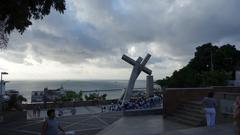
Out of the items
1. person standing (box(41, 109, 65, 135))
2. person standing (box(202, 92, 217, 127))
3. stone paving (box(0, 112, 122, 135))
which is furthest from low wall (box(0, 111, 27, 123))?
person standing (box(41, 109, 65, 135))

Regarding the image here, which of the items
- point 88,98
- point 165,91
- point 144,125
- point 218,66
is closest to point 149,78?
point 88,98

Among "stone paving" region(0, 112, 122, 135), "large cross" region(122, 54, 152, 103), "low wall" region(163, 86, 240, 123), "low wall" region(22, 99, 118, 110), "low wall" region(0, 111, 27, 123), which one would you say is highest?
"large cross" region(122, 54, 152, 103)

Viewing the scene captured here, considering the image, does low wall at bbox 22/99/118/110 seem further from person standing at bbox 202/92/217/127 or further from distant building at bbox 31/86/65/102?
person standing at bbox 202/92/217/127

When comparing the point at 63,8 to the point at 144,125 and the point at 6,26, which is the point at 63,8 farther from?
the point at 144,125

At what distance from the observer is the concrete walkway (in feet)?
43.1

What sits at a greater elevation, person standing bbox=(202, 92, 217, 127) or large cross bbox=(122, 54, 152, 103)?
large cross bbox=(122, 54, 152, 103)

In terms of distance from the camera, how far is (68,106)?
32938mm

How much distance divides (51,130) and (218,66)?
5947 centimetres

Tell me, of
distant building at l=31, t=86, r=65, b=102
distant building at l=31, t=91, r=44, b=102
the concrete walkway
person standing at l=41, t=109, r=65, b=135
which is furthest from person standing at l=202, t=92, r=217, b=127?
distant building at l=31, t=91, r=44, b=102

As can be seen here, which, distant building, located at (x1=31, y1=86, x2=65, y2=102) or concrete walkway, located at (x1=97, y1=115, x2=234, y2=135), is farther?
distant building, located at (x1=31, y1=86, x2=65, y2=102)

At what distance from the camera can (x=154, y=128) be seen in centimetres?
1658

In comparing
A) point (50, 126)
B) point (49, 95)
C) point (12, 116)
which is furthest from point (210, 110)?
point (49, 95)

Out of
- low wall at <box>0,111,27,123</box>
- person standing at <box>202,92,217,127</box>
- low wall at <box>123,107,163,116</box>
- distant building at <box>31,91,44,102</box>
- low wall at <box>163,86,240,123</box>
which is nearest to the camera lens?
person standing at <box>202,92,217,127</box>

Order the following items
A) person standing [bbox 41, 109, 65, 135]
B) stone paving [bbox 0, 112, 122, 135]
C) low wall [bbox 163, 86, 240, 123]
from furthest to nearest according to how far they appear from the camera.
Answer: low wall [bbox 163, 86, 240, 123], stone paving [bbox 0, 112, 122, 135], person standing [bbox 41, 109, 65, 135]
